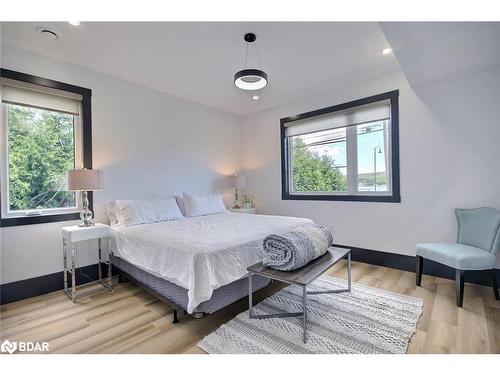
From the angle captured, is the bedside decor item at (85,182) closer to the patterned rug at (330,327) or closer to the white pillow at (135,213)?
the white pillow at (135,213)

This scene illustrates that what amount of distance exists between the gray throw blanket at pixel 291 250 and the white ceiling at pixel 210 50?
6.21 feet

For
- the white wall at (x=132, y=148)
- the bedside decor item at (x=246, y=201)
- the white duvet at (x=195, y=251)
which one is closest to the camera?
the white duvet at (x=195, y=251)

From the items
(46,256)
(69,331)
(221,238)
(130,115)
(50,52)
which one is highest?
(50,52)

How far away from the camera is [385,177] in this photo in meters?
3.35

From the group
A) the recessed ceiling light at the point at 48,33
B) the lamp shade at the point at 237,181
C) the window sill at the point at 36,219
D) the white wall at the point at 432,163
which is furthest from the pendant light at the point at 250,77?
the window sill at the point at 36,219

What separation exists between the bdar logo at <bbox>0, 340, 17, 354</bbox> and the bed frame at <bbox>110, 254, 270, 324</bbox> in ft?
3.08

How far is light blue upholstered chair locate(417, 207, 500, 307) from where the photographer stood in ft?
7.23

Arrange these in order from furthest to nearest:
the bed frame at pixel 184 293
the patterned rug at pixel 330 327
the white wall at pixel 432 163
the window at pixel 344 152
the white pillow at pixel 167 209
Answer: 1. the window at pixel 344 152
2. the white pillow at pixel 167 209
3. the white wall at pixel 432 163
4. the bed frame at pixel 184 293
5. the patterned rug at pixel 330 327

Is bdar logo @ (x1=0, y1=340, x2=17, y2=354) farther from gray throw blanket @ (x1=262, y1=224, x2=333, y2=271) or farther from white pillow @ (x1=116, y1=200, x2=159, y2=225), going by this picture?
gray throw blanket @ (x1=262, y1=224, x2=333, y2=271)

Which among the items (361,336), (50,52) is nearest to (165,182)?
(50,52)

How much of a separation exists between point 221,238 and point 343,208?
2.29 metres

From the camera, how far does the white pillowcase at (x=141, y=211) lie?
287 cm
